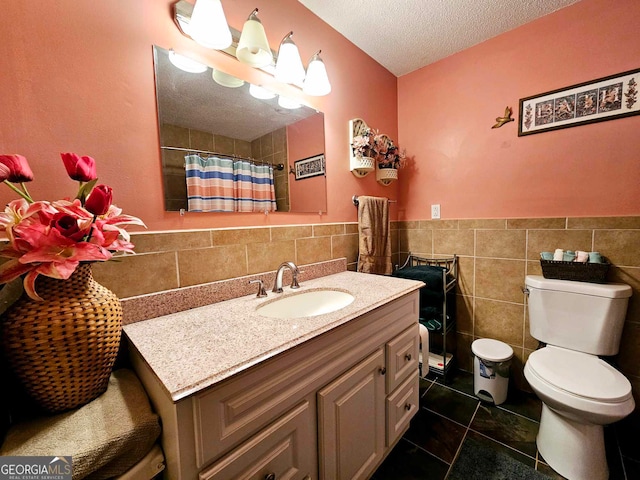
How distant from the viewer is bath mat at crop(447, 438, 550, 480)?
3.69 feet

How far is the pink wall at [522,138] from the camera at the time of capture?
1329mm

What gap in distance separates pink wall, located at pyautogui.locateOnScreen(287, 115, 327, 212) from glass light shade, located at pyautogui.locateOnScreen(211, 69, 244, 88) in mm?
313

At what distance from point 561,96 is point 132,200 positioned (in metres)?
2.23

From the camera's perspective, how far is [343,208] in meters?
1.68

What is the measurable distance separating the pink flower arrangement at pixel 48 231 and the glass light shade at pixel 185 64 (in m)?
0.60

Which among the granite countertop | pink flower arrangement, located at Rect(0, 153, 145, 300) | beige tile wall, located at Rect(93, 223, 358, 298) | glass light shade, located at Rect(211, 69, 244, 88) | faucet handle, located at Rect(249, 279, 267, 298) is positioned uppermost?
glass light shade, located at Rect(211, 69, 244, 88)

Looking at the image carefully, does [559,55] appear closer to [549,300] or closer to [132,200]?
[549,300]

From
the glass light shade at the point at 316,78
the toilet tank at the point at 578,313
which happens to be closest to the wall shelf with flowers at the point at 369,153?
the glass light shade at the point at 316,78

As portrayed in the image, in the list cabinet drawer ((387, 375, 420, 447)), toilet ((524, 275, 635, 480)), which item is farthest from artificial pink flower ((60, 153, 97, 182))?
toilet ((524, 275, 635, 480))

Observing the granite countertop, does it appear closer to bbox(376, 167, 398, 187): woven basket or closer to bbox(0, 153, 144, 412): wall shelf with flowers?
bbox(0, 153, 144, 412): wall shelf with flowers

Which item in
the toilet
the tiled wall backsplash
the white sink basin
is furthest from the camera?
the white sink basin

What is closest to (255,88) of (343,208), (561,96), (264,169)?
(264,169)

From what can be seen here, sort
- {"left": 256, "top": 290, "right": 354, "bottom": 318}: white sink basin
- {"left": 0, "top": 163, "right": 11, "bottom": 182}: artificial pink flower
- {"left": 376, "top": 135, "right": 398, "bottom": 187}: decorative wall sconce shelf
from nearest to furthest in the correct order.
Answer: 1. {"left": 0, "top": 163, "right": 11, "bottom": 182}: artificial pink flower
2. {"left": 256, "top": 290, "right": 354, "bottom": 318}: white sink basin
3. {"left": 376, "top": 135, "right": 398, "bottom": 187}: decorative wall sconce shelf

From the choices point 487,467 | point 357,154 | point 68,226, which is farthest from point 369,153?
point 487,467
